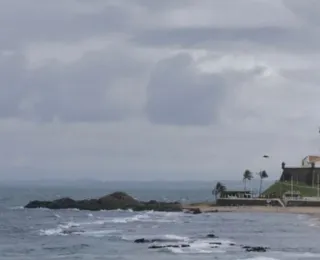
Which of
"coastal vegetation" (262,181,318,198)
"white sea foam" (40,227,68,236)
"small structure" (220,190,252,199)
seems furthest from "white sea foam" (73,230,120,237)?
"coastal vegetation" (262,181,318,198)

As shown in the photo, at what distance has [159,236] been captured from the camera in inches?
3625

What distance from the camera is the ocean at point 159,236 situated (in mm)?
75062

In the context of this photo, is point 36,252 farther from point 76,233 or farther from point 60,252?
point 76,233

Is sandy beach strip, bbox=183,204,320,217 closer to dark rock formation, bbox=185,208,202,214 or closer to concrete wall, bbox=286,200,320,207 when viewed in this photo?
dark rock formation, bbox=185,208,202,214

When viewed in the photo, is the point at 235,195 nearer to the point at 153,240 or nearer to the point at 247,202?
the point at 247,202

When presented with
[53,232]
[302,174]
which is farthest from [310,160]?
[53,232]

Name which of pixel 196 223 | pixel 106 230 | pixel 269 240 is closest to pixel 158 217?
pixel 196 223

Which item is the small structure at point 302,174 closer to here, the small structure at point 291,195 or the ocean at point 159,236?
the small structure at point 291,195

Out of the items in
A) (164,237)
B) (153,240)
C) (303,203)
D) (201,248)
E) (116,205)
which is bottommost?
(201,248)

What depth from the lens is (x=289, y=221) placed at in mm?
114312

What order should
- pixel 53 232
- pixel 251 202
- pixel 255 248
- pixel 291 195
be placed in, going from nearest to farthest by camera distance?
1. pixel 255 248
2. pixel 53 232
3. pixel 251 202
4. pixel 291 195

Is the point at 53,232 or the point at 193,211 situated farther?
the point at 193,211

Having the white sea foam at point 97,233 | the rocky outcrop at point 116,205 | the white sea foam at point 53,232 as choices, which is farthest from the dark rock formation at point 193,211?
the white sea foam at point 97,233

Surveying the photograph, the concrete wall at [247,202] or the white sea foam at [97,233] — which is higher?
the concrete wall at [247,202]
